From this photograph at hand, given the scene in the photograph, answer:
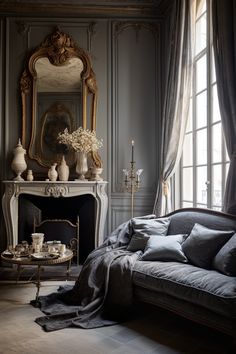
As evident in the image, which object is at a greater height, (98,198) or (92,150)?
(92,150)

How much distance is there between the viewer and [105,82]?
4875mm

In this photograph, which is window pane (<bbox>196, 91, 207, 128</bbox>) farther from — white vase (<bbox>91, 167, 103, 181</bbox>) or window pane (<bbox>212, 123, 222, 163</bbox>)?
white vase (<bbox>91, 167, 103, 181</bbox>)

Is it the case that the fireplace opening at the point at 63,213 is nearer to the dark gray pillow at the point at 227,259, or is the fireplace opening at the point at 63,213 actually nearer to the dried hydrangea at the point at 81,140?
the dried hydrangea at the point at 81,140

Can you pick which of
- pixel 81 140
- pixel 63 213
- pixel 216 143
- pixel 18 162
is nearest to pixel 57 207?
pixel 63 213

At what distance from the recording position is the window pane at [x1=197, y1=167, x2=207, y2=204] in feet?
12.6

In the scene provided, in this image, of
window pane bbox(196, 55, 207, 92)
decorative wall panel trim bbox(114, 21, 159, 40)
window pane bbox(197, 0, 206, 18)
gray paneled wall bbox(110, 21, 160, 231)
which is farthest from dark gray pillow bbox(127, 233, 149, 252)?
decorative wall panel trim bbox(114, 21, 159, 40)

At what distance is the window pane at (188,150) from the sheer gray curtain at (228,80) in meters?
1.20

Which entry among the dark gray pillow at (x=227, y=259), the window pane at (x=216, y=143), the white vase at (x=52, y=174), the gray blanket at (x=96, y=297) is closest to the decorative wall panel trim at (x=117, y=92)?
the white vase at (x=52, y=174)

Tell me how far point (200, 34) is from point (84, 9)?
1778 mm

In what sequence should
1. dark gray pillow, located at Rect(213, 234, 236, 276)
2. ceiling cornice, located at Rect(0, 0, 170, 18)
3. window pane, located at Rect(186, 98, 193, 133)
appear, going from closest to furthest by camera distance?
dark gray pillow, located at Rect(213, 234, 236, 276) < window pane, located at Rect(186, 98, 193, 133) < ceiling cornice, located at Rect(0, 0, 170, 18)

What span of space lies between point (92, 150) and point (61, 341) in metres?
2.75

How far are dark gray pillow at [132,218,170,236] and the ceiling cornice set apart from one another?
10.0 ft

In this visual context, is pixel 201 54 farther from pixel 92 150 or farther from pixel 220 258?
pixel 220 258

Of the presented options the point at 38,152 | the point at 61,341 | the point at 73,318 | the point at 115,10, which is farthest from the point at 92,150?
the point at 61,341
